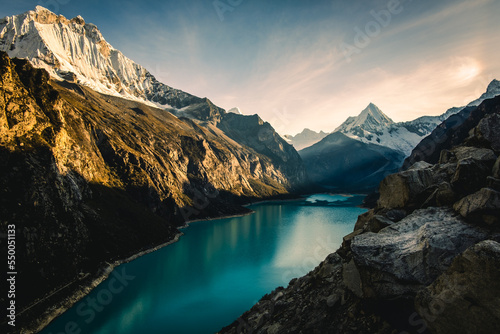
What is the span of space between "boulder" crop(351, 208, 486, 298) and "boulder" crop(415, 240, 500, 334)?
204 centimetres

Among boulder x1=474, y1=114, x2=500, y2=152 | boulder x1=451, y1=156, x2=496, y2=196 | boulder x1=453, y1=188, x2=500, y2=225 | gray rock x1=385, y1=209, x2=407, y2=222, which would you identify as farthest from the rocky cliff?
boulder x1=474, y1=114, x2=500, y2=152

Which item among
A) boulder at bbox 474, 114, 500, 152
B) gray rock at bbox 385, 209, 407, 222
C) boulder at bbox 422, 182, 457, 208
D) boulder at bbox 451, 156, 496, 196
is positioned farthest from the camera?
gray rock at bbox 385, 209, 407, 222

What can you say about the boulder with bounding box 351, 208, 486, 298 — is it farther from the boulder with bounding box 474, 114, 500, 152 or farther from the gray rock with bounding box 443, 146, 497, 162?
the boulder with bounding box 474, 114, 500, 152

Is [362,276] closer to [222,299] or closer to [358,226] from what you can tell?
[358,226]

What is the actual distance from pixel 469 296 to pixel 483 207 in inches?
221

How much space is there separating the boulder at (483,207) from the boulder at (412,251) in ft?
1.89

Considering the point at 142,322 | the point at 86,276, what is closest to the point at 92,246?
the point at 86,276

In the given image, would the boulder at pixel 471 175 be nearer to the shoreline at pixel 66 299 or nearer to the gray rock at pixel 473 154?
the gray rock at pixel 473 154

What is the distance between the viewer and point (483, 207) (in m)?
12.7

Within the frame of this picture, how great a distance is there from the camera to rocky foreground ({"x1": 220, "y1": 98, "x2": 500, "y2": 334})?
32.0ft

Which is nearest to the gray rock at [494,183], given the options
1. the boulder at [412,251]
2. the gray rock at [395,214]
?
the boulder at [412,251]

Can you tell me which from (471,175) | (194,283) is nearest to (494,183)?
(471,175)

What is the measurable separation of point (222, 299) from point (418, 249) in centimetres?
4203

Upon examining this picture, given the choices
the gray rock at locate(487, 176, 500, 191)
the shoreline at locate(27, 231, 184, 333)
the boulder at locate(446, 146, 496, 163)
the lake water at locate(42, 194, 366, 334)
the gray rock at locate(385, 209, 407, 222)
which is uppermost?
the boulder at locate(446, 146, 496, 163)
